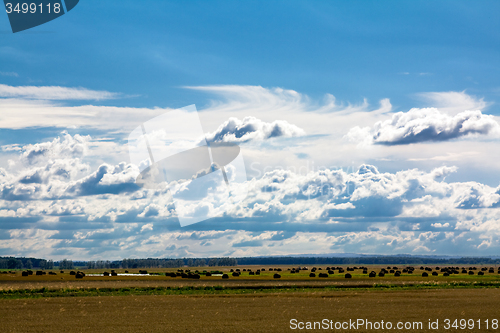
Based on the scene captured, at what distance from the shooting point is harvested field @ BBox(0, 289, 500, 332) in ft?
116

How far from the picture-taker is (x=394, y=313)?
41.5 m

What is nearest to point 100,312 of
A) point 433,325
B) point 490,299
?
point 433,325

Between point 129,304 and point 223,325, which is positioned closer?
point 223,325

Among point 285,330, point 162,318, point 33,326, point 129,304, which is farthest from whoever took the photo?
point 129,304

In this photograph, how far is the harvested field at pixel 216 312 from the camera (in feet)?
116

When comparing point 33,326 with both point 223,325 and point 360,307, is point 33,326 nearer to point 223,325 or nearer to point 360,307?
point 223,325

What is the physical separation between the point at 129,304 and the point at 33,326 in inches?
660

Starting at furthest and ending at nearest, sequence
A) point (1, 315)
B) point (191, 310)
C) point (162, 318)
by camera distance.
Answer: point (191, 310) < point (1, 315) < point (162, 318)

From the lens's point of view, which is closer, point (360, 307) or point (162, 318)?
point (162, 318)

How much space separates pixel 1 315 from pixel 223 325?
850 inches

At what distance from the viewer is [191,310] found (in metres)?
45.3

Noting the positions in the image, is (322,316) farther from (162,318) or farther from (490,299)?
(490,299)

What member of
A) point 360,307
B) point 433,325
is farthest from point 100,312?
point 433,325

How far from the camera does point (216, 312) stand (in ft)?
143
